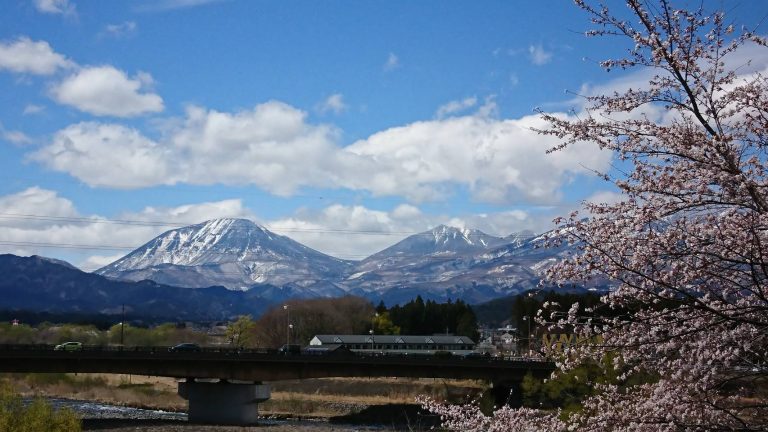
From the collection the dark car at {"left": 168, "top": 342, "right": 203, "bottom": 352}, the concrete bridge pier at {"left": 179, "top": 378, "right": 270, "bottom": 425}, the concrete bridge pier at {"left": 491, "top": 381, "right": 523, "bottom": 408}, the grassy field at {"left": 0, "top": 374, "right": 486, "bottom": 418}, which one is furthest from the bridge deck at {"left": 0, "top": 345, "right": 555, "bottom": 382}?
the grassy field at {"left": 0, "top": 374, "right": 486, "bottom": 418}

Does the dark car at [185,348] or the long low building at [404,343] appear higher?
the dark car at [185,348]

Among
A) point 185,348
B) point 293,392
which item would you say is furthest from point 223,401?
point 293,392

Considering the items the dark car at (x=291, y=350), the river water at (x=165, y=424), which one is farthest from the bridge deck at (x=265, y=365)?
the river water at (x=165, y=424)

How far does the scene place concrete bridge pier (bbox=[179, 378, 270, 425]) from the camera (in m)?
76.5

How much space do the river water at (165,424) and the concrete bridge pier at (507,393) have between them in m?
12.5

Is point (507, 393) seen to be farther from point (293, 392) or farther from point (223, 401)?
point (293, 392)

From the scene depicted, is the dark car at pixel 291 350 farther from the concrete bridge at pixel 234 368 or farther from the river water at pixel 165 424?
the river water at pixel 165 424

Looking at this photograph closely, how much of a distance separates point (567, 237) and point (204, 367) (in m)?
72.4

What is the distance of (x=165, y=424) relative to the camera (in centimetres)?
6938

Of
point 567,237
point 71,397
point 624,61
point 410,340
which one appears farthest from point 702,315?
point 410,340

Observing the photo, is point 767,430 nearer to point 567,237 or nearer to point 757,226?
point 757,226

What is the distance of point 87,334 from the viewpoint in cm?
17725

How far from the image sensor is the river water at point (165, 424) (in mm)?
66312

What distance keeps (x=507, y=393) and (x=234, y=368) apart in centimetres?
2735
